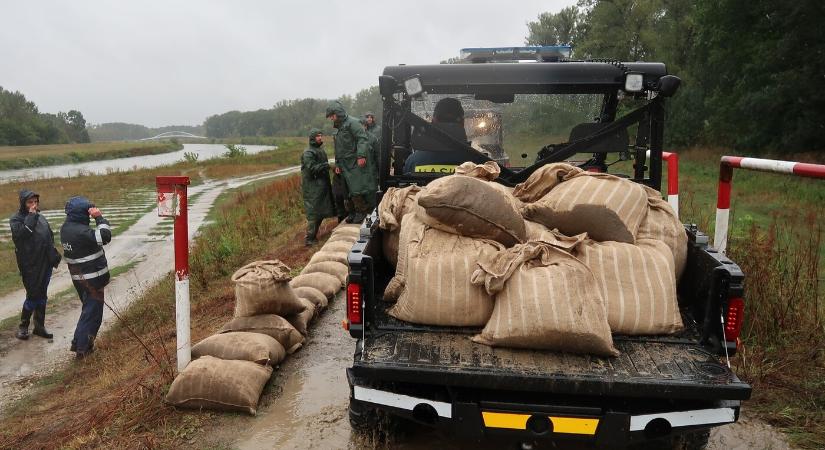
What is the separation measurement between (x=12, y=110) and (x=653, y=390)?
104310mm

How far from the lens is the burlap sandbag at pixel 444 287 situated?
262 centimetres

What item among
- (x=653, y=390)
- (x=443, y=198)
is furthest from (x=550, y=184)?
(x=653, y=390)

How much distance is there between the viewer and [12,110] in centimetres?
8688

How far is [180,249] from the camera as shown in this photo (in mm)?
3498

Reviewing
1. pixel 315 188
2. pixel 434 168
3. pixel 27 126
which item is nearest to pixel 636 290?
pixel 434 168

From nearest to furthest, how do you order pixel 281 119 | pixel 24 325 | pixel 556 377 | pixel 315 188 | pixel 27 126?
pixel 556 377, pixel 24 325, pixel 315 188, pixel 27 126, pixel 281 119

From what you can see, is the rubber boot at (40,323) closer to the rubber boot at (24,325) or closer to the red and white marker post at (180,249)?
the rubber boot at (24,325)

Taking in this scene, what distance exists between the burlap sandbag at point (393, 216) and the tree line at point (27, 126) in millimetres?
91580

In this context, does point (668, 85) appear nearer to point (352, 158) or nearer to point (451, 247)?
point (451, 247)

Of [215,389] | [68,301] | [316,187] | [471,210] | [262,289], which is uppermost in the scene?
[471,210]

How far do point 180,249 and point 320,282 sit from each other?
6.14ft

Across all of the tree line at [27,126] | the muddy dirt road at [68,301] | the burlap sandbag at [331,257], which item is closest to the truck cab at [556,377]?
the burlap sandbag at [331,257]

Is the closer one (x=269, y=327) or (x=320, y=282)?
(x=269, y=327)

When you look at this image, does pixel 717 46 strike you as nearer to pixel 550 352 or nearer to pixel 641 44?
pixel 641 44
